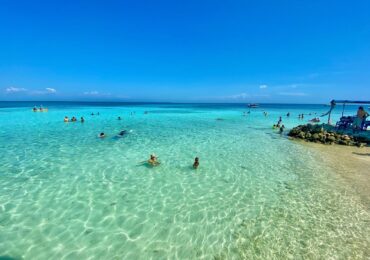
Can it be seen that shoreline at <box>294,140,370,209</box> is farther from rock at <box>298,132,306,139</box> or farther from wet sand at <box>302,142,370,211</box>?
rock at <box>298,132,306,139</box>

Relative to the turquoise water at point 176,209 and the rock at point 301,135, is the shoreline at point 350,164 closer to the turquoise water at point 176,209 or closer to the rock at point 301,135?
the turquoise water at point 176,209

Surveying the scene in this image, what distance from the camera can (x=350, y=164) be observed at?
10906 mm

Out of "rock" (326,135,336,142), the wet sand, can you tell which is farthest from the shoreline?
"rock" (326,135,336,142)

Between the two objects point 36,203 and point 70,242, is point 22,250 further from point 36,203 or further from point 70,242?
point 36,203

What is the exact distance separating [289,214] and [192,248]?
3.37 metres

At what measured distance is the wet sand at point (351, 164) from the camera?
26.0 ft

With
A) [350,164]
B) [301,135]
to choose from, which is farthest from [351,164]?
[301,135]

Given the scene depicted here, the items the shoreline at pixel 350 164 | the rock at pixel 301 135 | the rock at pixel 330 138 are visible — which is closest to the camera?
the shoreline at pixel 350 164

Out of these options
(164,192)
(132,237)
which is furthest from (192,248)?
(164,192)

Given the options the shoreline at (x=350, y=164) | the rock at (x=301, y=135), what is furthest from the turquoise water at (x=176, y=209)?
the rock at (x=301, y=135)

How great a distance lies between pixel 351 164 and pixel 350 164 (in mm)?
48

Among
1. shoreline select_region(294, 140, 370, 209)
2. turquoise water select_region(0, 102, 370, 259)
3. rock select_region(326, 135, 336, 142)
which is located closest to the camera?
turquoise water select_region(0, 102, 370, 259)

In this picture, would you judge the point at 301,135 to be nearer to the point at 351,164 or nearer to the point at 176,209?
the point at 351,164

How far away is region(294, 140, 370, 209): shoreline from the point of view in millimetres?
7910
